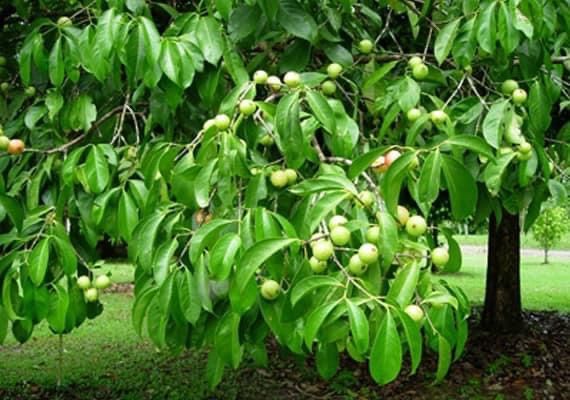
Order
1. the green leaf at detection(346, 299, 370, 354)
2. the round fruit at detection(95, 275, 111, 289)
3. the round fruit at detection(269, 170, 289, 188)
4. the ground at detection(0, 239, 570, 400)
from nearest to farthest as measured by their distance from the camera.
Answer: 1. the green leaf at detection(346, 299, 370, 354)
2. the round fruit at detection(269, 170, 289, 188)
3. the round fruit at detection(95, 275, 111, 289)
4. the ground at detection(0, 239, 570, 400)

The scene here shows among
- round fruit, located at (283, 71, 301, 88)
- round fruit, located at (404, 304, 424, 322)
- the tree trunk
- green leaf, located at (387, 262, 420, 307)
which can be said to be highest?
round fruit, located at (283, 71, 301, 88)

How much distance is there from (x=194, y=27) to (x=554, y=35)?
3.47ft

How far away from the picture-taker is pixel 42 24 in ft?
7.36

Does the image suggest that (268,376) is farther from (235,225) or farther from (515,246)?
(235,225)

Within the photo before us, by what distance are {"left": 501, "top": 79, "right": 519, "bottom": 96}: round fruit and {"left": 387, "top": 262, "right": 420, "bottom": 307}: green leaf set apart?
95cm

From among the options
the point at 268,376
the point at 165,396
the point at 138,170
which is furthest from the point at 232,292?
the point at 268,376

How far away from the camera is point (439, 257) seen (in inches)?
58.0

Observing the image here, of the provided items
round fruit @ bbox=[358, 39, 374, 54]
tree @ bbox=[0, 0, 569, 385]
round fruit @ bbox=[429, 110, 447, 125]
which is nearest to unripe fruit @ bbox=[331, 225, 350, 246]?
tree @ bbox=[0, 0, 569, 385]

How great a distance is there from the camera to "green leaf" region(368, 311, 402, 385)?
1225mm

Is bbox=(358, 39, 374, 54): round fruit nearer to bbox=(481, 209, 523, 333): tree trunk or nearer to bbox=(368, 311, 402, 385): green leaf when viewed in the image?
bbox=(368, 311, 402, 385): green leaf

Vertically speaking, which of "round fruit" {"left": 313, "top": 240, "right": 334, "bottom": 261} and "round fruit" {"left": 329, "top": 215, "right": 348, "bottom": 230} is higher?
"round fruit" {"left": 329, "top": 215, "right": 348, "bottom": 230}

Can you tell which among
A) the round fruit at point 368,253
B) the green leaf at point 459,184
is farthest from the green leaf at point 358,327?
the green leaf at point 459,184

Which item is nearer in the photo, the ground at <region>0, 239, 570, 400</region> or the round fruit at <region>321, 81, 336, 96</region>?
the round fruit at <region>321, 81, 336, 96</region>

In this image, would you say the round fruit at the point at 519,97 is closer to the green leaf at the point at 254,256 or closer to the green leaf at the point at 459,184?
the green leaf at the point at 459,184
